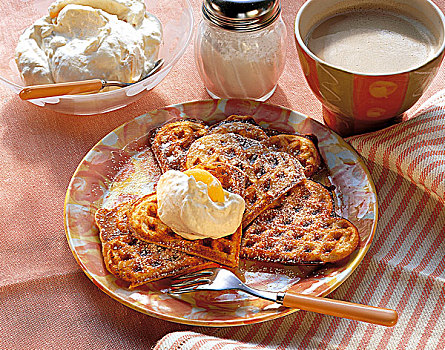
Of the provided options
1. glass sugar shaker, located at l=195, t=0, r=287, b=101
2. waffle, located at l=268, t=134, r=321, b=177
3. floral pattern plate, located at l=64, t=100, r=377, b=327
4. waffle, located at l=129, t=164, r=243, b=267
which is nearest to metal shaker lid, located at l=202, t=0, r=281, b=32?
glass sugar shaker, located at l=195, t=0, r=287, b=101

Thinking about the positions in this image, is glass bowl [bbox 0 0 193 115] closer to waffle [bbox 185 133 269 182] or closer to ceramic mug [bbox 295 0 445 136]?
waffle [bbox 185 133 269 182]

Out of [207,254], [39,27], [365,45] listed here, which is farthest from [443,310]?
[39,27]

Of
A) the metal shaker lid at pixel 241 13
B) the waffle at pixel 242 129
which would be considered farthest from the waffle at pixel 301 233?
the metal shaker lid at pixel 241 13

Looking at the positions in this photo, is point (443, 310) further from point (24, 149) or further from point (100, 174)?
point (24, 149)

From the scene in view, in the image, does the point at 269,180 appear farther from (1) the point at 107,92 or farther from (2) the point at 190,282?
(1) the point at 107,92

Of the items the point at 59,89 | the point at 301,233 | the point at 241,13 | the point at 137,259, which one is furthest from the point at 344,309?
the point at 59,89
